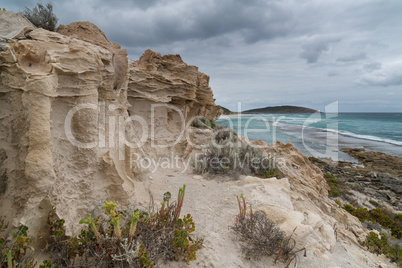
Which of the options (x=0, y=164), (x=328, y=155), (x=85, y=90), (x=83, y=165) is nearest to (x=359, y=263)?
(x=83, y=165)

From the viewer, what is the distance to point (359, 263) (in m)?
4.04

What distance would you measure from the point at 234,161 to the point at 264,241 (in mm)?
3504

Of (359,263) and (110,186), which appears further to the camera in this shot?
(359,263)

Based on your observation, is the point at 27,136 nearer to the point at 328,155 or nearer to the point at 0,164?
the point at 0,164

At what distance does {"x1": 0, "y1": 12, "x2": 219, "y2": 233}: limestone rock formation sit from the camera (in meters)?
2.50

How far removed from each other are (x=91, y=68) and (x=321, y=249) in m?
4.32

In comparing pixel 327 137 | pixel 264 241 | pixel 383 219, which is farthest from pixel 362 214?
pixel 327 137

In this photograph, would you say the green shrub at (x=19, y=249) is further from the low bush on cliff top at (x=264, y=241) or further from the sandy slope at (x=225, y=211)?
the low bush on cliff top at (x=264, y=241)

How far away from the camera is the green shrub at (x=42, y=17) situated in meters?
4.88

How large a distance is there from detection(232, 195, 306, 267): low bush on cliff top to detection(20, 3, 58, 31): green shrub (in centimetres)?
549

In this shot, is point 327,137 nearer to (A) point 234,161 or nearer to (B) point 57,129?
(A) point 234,161

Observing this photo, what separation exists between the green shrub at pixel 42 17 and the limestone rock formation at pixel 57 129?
4.68 ft

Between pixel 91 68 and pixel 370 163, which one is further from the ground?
pixel 91 68

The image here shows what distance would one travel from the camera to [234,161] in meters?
6.54
